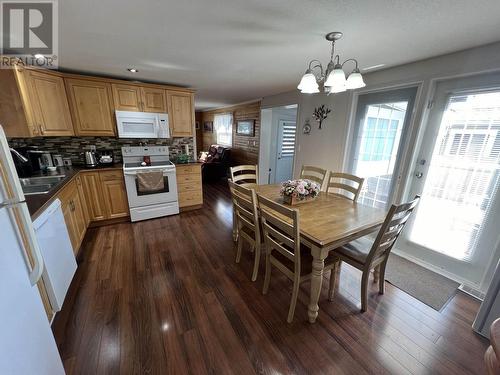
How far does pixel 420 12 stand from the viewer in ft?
4.23

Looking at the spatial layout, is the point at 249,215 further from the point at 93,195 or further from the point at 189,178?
the point at 93,195

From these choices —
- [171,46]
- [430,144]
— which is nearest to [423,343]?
[430,144]

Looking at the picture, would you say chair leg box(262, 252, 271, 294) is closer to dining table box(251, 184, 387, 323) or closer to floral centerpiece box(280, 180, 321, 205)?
dining table box(251, 184, 387, 323)

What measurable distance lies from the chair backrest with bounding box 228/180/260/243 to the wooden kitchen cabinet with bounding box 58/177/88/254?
1.79 m

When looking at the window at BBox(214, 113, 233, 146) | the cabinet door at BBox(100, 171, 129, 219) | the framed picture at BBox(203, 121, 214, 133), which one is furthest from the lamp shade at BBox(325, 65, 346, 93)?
the framed picture at BBox(203, 121, 214, 133)

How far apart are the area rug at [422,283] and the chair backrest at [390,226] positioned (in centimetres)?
69

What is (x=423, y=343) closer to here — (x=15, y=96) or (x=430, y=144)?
(x=430, y=144)

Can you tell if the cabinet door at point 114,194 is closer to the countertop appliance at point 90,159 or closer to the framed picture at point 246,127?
the countertop appliance at point 90,159

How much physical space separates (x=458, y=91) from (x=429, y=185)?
97cm

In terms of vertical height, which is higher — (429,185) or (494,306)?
(429,185)

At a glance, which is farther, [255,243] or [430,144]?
[430,144]

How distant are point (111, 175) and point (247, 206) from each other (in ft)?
7.90

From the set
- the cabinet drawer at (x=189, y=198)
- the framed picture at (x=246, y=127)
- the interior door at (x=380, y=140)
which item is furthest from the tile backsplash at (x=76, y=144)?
the interior door at (x=380, y=140)

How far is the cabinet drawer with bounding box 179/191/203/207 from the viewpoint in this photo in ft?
11.9
